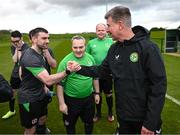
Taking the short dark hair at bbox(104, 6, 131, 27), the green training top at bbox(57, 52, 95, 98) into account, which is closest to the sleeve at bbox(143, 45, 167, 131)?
the short dark hair at bbox(104, 6, 131, 27)

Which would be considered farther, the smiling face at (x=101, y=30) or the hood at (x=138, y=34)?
the smiling face at (x=101, y=30)

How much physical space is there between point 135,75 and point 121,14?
2.37 ft

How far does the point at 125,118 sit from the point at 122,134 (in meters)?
0.30

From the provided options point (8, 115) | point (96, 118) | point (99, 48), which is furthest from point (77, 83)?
point (8, 115)

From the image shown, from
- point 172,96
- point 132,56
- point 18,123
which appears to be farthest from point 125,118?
point 172,96

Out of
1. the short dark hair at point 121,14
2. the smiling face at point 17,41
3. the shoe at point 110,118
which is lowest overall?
the shoe at point 110,118

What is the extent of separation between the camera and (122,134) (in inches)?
182

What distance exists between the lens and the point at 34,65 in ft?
17.8

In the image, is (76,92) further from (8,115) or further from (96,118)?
(8,115)

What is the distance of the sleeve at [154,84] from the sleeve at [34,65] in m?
1.95

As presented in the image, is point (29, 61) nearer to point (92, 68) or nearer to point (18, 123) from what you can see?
point (92, 68)

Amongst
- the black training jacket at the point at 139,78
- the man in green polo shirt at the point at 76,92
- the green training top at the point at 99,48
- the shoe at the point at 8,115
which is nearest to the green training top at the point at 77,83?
the man in green polo shirt at the point at 76,92

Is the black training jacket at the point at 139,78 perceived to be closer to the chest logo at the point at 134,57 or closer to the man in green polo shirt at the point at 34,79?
the chest logo at the point at 134,57

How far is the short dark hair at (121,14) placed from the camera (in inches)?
164
